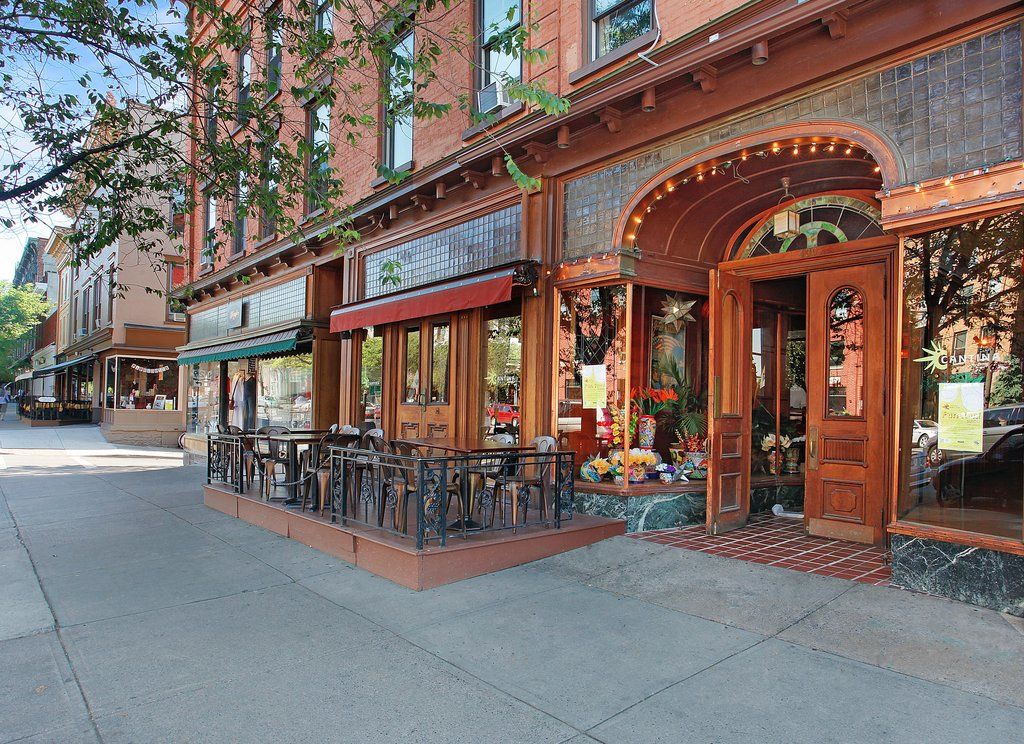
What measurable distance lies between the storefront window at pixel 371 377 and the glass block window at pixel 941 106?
7440mm

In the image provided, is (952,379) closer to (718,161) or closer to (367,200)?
(718,161)

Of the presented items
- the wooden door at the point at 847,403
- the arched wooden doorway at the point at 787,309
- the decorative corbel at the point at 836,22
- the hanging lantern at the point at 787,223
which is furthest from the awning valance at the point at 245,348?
the decorative corbel at the point at 836,22

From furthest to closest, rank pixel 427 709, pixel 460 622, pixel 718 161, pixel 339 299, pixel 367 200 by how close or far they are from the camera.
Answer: pixel 339 299, pixel 367 200, pixel 718 161, pixel 460 622, pixel 427 709

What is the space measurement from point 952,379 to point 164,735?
18.0 ft

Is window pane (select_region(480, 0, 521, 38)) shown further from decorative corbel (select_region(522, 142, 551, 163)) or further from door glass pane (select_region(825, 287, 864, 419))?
door glass pane (select_region(825, 287, 864, 419))

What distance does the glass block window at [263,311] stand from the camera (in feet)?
45.4

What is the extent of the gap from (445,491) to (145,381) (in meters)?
28.7

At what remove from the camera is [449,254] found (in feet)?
32.4

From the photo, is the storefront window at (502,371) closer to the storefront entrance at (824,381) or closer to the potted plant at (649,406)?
the potted plant at (649,406)

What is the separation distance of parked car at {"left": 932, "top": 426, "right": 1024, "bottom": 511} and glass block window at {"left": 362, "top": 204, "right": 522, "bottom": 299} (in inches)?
206

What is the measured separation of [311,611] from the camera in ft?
16.1

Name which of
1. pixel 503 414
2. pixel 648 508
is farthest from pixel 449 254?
pixel 648 508

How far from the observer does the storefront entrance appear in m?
6.43

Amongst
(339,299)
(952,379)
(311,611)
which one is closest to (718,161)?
(952,379)
